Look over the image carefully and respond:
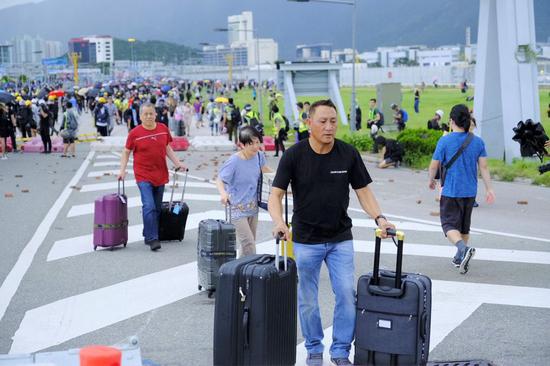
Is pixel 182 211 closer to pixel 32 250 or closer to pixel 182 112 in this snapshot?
Answer: pixel 32 250

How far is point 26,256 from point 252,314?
20.8 feet

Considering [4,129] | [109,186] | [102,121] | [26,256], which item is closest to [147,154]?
[26,256]

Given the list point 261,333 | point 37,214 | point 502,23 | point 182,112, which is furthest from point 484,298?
point 182,112

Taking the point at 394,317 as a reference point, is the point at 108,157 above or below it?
above

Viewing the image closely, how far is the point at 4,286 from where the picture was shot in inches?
386

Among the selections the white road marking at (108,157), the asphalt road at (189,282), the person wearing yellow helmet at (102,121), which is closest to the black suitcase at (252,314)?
the asphalt road at (189,282)

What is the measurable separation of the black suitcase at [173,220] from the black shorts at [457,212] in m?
3.71

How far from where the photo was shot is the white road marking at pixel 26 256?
9.32 meters

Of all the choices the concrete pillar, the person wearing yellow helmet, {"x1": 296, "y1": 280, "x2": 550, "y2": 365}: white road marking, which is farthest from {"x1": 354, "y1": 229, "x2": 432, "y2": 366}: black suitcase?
the person wearing yellow helmet

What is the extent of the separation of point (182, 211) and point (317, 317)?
5724mm

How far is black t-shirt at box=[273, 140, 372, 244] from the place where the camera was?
6492mm

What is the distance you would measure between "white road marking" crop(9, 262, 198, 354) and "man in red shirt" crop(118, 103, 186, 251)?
1.36 meters

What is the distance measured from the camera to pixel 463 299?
877cm

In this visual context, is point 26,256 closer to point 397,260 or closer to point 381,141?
point 397,260
